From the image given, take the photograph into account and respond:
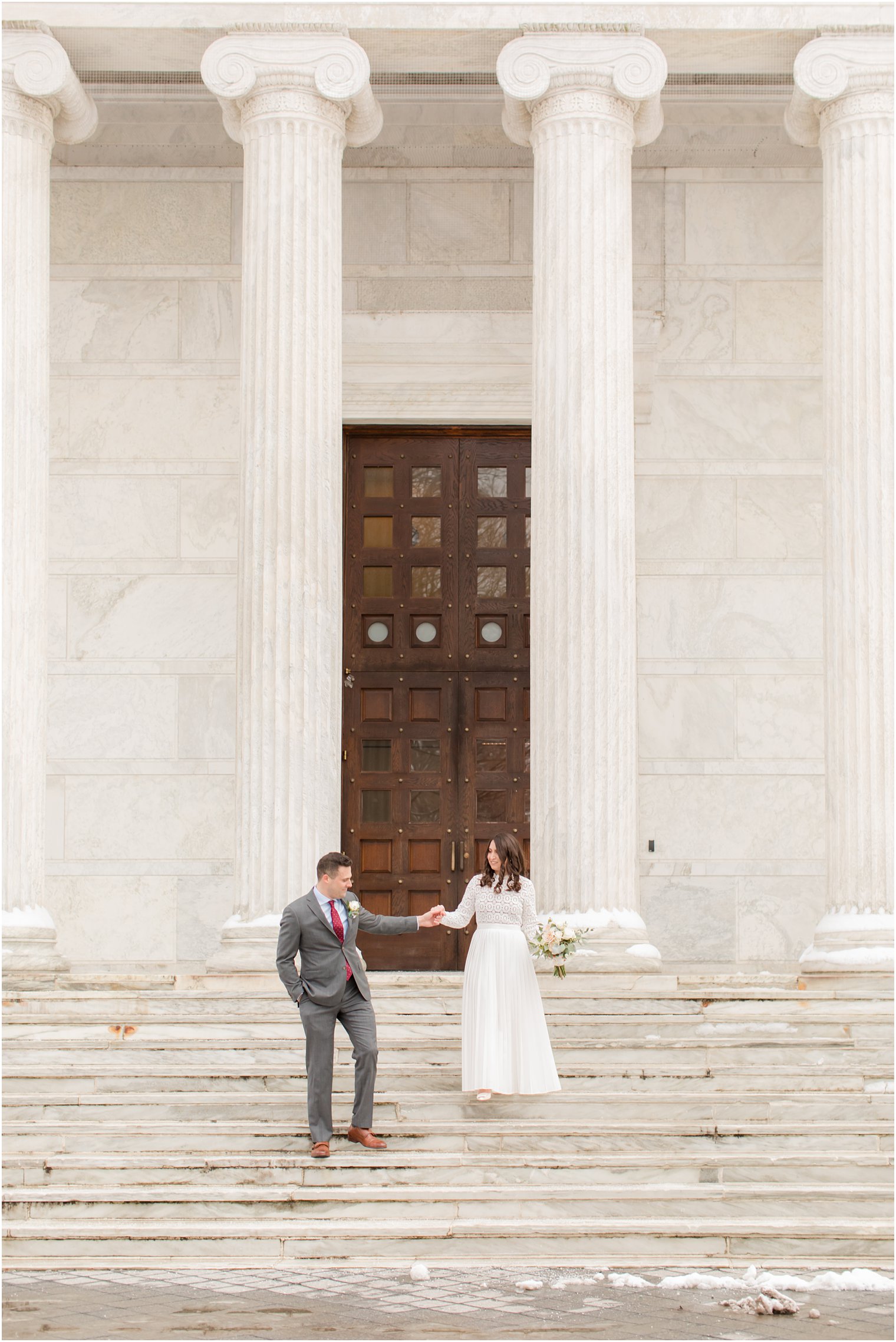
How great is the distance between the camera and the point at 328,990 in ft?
39.4

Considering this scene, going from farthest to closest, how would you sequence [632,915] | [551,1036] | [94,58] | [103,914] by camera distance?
[103,914], [94,58], [632,915], [551,1036]

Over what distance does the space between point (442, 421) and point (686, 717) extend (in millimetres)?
4264

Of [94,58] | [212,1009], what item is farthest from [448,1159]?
[94,58]

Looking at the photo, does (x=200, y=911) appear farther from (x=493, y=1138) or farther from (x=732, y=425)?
(x=732, y=425)

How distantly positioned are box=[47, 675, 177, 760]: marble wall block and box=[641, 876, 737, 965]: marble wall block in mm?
5475

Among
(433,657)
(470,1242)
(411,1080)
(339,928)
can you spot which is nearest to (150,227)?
(433,657)

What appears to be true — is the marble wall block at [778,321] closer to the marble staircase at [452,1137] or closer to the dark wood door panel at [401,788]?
the dark wood door panel at [401,788]

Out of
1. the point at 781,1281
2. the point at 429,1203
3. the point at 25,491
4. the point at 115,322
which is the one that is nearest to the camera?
the point at 781,1281

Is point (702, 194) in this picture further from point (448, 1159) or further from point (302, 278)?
point (448, 1159)

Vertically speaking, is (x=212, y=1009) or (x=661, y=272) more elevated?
(x=661, y=272)

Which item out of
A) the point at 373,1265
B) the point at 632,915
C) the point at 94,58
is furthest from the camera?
the point at 94,58

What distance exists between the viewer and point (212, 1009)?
48.9ft

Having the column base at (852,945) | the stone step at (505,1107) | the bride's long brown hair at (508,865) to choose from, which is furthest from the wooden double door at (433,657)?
the stone step at (505,1107)

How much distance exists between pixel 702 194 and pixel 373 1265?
1360 cm
